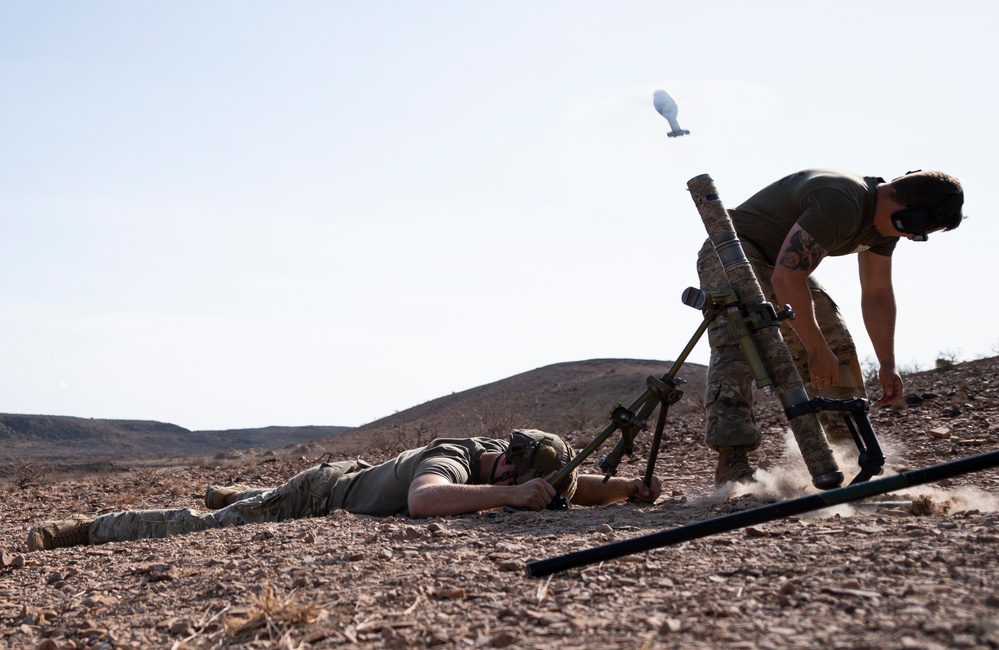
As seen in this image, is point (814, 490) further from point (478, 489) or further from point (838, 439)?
point (478, 489)

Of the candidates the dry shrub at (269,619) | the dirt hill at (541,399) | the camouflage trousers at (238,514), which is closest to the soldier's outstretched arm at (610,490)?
the camouflage trousers at (238,514)

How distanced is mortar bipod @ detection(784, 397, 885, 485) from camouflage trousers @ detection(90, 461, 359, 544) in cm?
242

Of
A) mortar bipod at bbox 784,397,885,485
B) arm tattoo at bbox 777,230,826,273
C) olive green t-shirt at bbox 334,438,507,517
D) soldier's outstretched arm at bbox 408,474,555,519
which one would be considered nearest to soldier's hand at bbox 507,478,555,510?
soldier's outstretched arm at bbox 408,474,555,519

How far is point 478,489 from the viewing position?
13.8ft

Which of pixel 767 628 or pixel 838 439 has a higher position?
pixel 838 439

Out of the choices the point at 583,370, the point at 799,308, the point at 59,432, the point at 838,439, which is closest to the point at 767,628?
the point at 799,308

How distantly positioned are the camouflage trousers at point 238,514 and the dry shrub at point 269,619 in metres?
2.08

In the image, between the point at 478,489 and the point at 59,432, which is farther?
the point at 59,432

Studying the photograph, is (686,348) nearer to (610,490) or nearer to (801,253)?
(801,253)

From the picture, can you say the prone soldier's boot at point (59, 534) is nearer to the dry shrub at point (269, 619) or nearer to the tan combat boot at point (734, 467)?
the dry shrub at point (269, 619)

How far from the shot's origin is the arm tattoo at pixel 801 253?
14.4ft

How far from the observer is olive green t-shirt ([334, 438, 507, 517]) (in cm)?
448

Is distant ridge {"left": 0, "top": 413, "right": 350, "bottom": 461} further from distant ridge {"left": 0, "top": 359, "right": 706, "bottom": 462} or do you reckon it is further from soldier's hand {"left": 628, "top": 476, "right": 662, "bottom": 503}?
soldier's hand {"left": 628, "top": 476, "right": 662, "bottom": 503}

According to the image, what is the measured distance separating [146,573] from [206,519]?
124 centimetres
